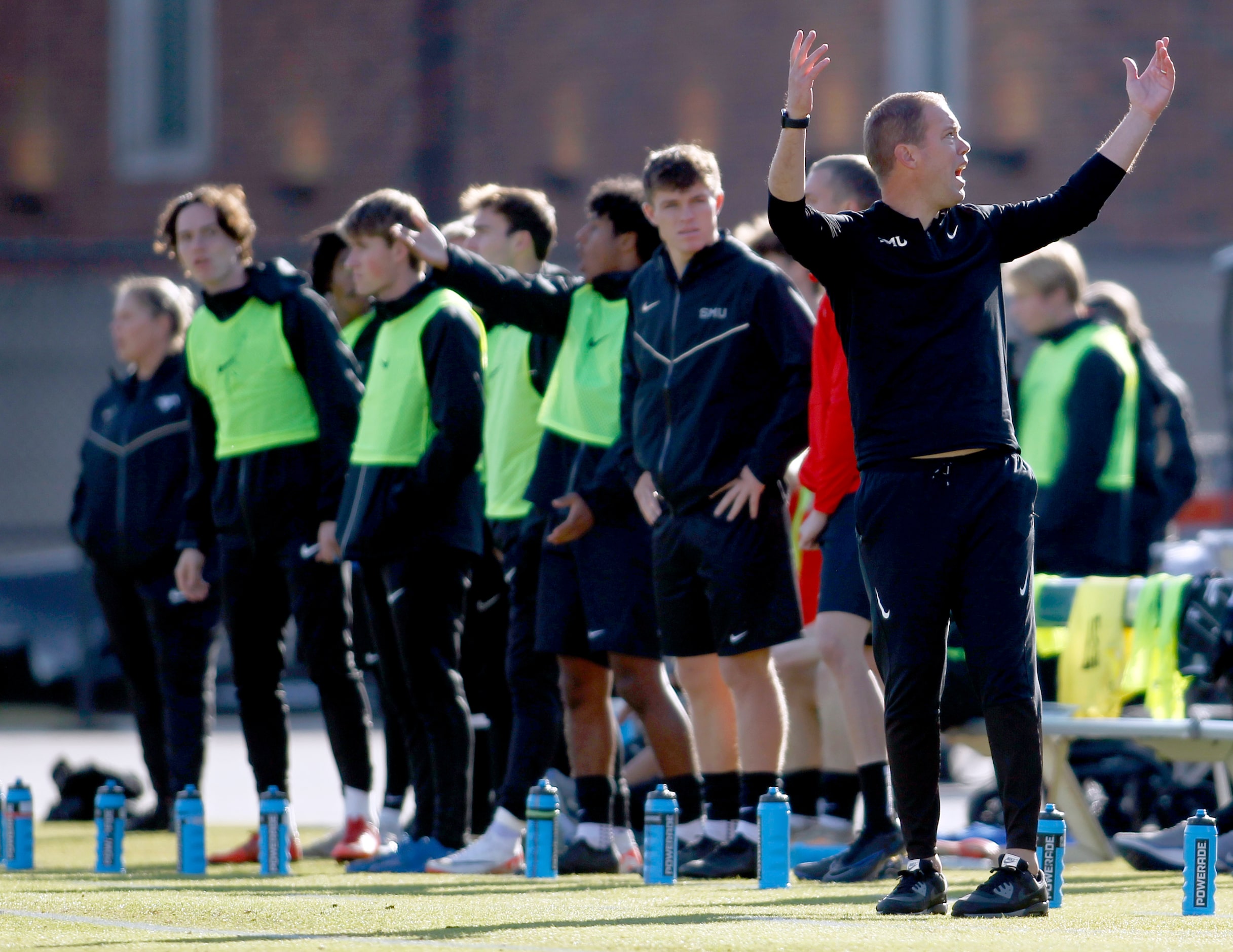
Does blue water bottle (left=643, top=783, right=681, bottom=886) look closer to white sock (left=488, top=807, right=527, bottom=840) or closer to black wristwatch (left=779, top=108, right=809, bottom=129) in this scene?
white sock (left=488, top=807, right=527, bottom=840)

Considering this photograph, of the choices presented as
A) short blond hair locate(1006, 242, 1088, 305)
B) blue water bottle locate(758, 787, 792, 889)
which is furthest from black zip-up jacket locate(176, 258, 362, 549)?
short blond hair locate(1006, 242, 1088, 305)

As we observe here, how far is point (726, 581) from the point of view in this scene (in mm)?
6785

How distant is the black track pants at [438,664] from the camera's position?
751 centimetres

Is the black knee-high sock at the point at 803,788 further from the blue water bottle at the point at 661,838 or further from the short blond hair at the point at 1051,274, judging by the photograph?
the short blond hair at the point at 1051,274

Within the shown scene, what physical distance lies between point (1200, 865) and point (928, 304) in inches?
62.1

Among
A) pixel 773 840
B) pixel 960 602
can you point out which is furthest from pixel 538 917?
pixel 960 602

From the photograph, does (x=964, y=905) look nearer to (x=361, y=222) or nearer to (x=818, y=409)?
(x=818, y=409)

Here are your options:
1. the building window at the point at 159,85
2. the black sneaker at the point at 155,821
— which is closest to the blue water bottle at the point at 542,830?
the black sneaker at the point at 155,821

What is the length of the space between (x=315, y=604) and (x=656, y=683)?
1420 millimetres

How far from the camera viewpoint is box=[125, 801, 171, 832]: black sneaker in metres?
9.37

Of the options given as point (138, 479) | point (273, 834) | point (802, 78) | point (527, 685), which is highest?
point (802, 78)

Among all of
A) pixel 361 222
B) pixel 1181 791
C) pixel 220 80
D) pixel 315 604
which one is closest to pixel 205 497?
Result: pixel 315 604

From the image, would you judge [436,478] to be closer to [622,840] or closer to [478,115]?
[622,840]

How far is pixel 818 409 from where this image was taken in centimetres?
680
